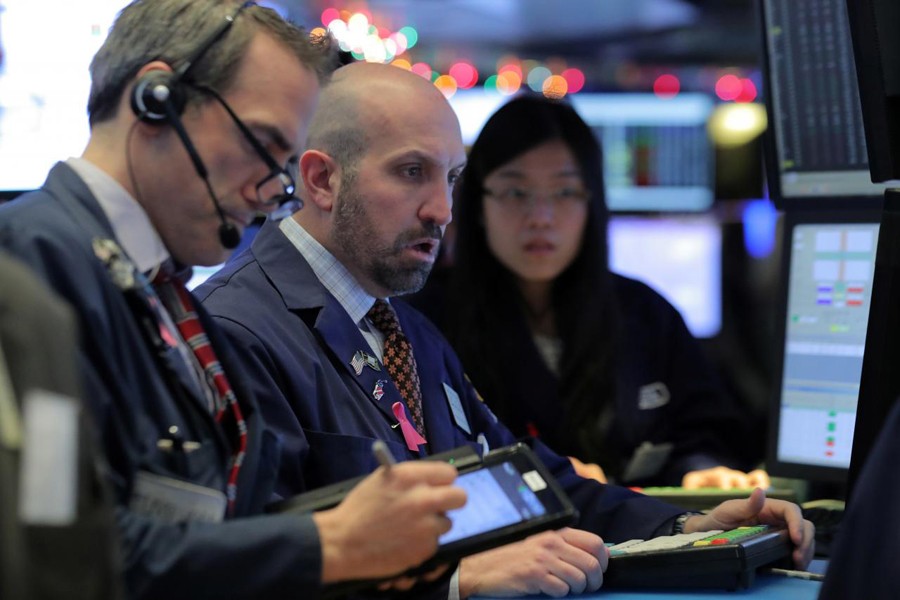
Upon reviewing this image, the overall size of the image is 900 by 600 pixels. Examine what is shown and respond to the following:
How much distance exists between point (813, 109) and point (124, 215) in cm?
164

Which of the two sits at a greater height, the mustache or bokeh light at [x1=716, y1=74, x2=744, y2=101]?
bokeh light at [x1=716, y1=74, x2=744, y2=101]

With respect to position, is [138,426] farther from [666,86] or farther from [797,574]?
[666,86]

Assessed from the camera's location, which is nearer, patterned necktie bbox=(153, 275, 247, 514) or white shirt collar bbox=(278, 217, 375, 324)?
patterned necktie bbox=(153, 275, 247, 514)

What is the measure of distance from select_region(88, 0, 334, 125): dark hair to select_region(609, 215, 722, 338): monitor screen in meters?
4.09

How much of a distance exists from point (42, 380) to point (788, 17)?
2036 millimetres

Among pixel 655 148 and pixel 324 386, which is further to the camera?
pixel 655 148

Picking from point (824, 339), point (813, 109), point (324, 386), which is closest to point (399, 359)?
point (324, 386)

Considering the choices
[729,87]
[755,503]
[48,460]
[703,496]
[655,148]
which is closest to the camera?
[48,460]

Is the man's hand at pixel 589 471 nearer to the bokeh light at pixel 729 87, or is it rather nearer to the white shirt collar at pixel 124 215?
the white shirt collar at pixel 124 215

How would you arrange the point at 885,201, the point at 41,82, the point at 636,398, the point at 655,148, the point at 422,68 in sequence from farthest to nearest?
the point at 422,68
the point at 655,148
the point at 636,398
the point at 41,82
the point at 885,201

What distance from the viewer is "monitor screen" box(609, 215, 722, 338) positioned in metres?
5.58

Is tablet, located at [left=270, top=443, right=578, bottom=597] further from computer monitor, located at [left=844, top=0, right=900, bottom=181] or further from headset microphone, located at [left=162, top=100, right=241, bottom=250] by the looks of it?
computer monitor, located at [left=844, top=0, right=900, bottom=181]

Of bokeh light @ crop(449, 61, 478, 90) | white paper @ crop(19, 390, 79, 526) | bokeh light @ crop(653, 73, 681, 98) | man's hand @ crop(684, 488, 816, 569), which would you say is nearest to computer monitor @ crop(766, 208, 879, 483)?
man's hand @ crop(684, 488, 816, 569)

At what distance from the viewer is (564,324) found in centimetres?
322
